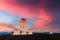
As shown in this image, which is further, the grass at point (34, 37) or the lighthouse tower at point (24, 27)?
the lighthouse tower at point (24, 27)

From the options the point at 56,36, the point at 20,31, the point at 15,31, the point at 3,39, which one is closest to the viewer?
the point at 3,39

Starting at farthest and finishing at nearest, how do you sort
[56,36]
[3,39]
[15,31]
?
[15,31]
[56,36]
[3,39]

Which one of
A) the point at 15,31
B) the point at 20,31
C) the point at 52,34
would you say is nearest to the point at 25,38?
the point at 52,34

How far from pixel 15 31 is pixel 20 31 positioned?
5.83ft

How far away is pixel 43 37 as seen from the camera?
1549 centimetres

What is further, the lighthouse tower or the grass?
the lighthouse tower

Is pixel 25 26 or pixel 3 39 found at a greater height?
pixel 25 26

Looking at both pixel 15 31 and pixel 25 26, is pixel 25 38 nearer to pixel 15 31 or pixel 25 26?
pixel 15 31

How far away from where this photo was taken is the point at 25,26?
2422 cm

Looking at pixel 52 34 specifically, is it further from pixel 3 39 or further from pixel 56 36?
pixel 3 39

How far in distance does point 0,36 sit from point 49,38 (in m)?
4.85

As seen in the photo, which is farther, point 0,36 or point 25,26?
point 25,26

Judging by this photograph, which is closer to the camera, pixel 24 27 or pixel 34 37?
pixel 34 37

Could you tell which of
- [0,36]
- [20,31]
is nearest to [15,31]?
[20,31]
